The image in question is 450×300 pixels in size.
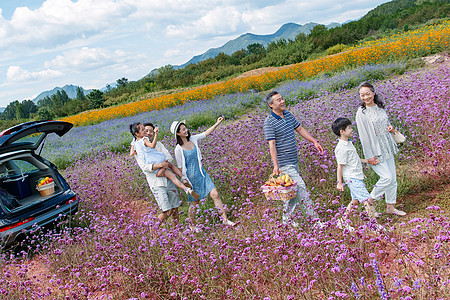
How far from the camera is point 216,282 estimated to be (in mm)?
3096

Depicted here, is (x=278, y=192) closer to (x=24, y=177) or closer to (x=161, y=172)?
(x=161, y=172)

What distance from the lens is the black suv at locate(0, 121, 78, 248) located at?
4.99m

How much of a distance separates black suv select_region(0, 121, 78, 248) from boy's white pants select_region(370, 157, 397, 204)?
161 inches

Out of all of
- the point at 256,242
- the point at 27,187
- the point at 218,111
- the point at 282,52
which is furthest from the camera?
the point at 282,52

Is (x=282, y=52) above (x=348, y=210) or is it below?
above

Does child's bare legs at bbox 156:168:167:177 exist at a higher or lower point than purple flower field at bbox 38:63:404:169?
lower

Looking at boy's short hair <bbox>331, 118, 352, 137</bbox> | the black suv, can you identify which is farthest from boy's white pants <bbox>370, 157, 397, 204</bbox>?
the black suv

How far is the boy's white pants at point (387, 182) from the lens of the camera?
4.01 metres

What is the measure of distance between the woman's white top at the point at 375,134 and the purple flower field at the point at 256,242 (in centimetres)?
62

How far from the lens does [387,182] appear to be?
3.99 metres

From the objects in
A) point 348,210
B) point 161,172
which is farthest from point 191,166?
point 348,210

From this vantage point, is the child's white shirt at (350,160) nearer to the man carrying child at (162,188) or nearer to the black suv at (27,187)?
the man carrying child at (162,188)

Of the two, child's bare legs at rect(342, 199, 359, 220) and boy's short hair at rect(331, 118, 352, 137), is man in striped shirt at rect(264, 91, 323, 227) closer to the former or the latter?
boy's short hair at rect(331, 118, 352, 137)

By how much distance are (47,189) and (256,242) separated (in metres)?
4.40
